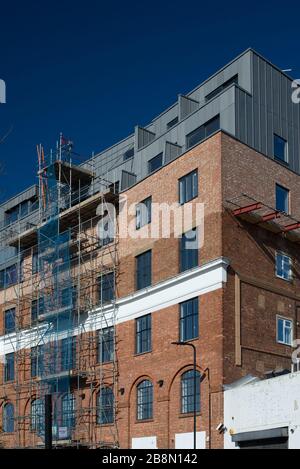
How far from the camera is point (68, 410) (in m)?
43.6

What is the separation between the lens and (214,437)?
3325 centimetres

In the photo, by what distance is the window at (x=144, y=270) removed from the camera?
3978cm

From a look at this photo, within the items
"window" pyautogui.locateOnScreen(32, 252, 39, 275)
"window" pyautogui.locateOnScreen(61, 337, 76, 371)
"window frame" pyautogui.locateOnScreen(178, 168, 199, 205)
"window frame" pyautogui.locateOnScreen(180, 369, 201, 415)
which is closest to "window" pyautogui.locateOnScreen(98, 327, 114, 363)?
"window" pyautogui.locateOnScreen(61, 337, 76, 371)

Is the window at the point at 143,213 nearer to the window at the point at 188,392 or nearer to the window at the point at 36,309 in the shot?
the window at the point at 188,392

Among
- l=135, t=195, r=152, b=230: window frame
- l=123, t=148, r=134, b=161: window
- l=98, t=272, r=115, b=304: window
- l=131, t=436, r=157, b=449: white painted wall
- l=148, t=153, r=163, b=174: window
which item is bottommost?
l=131, t=436, r=157, b=449: white painted wall

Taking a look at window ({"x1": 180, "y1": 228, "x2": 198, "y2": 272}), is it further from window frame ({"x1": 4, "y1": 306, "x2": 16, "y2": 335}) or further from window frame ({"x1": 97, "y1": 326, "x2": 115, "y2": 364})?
window frame ({"x1": 4, "y1": 306, "x2": 16, "y2": 335})

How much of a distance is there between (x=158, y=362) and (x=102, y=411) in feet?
18.3

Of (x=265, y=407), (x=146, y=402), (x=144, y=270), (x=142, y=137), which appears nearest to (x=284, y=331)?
(x=265, y=407)

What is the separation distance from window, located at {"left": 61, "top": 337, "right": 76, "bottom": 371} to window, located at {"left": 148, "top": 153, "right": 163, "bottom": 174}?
10.9m

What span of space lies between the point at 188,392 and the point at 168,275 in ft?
19.7

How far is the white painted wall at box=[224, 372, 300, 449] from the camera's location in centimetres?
3008

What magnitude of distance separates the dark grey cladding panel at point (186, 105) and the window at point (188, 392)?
14818 mm

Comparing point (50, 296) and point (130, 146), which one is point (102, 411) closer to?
point (50, 296)
